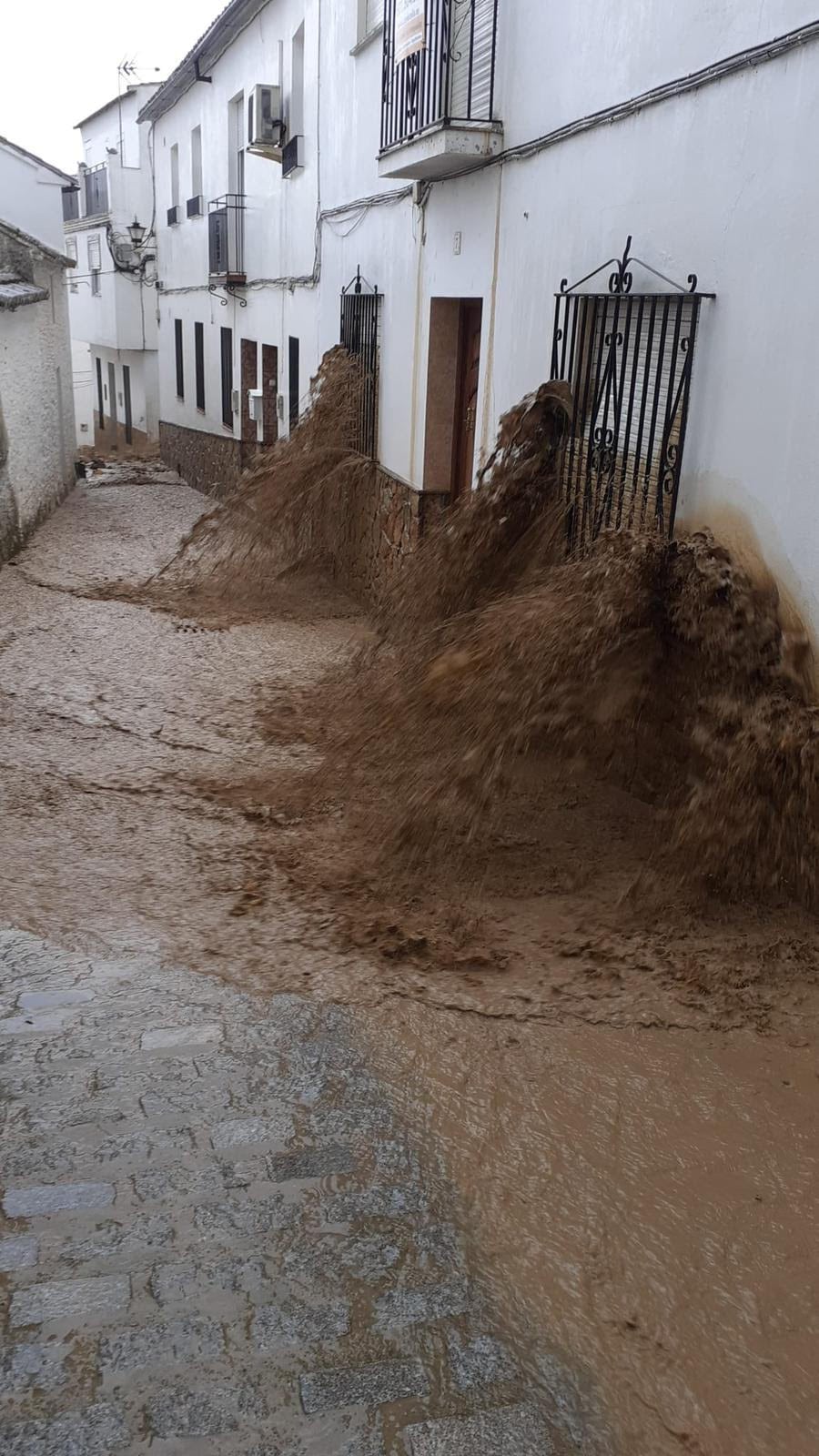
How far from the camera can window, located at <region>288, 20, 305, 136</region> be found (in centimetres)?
1223

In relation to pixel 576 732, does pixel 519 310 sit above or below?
above

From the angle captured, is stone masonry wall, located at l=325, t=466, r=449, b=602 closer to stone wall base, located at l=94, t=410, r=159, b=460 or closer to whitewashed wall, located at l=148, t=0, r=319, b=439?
whitewashed wall, located at l=148, t=0, r=319, b=439

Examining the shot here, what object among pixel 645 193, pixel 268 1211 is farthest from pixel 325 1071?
pixel 645 193

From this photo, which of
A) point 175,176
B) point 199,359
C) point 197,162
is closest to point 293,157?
point 197,162

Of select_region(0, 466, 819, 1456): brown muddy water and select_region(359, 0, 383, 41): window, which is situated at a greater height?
select_region(359, 0, 383, 41): window

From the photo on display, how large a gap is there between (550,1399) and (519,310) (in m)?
5.57

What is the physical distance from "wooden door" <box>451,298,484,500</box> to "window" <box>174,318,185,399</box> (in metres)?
13.1

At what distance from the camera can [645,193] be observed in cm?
514

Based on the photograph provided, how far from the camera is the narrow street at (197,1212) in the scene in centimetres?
253

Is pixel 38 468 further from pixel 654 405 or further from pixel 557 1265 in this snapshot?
pixel 557 1265

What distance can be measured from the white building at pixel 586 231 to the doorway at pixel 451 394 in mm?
18

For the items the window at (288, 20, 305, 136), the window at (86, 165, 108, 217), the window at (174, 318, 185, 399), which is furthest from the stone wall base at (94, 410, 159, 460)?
the window at (288, 20, 305, 136)

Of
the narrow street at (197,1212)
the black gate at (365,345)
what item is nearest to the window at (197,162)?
the black gate at (365,345)

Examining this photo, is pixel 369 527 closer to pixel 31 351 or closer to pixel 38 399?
pixel 31 351
